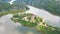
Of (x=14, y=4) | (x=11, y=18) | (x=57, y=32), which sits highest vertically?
(x=14, y=4)

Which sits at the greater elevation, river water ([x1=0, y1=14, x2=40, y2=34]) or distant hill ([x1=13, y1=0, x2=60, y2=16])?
distant hill ([x1=13, y1=0, x2=60, y2=16])

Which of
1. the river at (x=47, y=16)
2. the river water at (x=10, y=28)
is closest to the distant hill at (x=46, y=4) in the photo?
the river at (x=47, y=16)

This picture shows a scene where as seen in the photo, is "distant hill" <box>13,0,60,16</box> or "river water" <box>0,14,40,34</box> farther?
"distant hill" <box>13,0,60,16</box>

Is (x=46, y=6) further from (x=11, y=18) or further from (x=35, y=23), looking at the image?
(x=11, y=18)

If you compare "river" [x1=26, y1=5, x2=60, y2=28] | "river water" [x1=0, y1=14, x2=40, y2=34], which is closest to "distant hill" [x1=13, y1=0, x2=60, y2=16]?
"river" [x1=26, y1=5, x2=60, y2=28]

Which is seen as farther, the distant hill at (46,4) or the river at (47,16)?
the distant hill at (46,4)

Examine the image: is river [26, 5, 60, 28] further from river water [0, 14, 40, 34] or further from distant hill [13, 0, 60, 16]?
river water [0, 14, 40, 34]

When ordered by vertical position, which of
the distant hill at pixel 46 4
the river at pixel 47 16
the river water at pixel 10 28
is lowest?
the river water at pixel 10 28

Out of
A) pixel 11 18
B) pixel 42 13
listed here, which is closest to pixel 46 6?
pixel 42 13

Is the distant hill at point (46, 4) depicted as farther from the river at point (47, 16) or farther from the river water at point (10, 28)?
the river water at point (10, 28)

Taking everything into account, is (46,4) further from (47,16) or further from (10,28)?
(10,28)

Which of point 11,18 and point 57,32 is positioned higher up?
point 11,18
